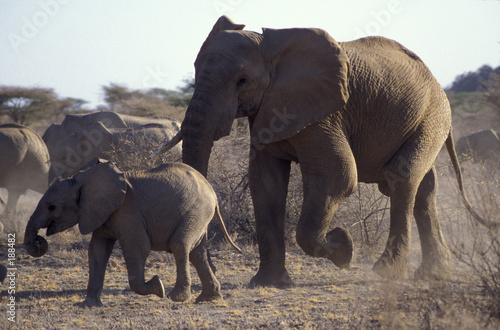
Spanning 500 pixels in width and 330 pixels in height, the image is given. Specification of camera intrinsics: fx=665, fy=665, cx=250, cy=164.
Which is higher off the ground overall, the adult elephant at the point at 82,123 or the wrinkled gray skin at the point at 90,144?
the adult elephant at the point at 82,123

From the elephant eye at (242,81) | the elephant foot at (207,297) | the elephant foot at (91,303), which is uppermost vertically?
the elephant eye at (242,81)

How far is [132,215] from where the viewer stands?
4.86 meters

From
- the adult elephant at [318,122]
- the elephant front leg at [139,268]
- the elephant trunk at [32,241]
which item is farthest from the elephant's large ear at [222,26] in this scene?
the elephant trunk at [32,241]

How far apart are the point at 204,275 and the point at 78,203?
1122 millimetres

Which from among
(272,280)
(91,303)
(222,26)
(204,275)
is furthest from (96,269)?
(222,26)

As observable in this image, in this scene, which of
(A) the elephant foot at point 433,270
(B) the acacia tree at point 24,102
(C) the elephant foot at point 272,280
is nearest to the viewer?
(C) the elephant foot at point 272,280

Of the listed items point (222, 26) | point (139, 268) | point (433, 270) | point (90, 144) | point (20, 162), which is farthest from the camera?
point (90, 144)

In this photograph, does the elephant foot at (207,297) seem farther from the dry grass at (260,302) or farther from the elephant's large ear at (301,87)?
the elephant's large ear at (301,87)

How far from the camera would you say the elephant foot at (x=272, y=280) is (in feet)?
19.3

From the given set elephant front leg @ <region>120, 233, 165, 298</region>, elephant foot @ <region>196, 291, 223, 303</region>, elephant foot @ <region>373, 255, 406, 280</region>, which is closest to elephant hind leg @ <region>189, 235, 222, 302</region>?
elephant foot @ <region>196, 291, 223, 303</region>

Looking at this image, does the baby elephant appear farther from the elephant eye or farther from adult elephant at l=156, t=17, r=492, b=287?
the elephant eye

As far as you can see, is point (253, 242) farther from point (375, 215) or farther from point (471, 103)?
point (471, 103)

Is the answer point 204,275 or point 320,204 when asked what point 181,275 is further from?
point 320,204

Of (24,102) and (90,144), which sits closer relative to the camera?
(90,144)
